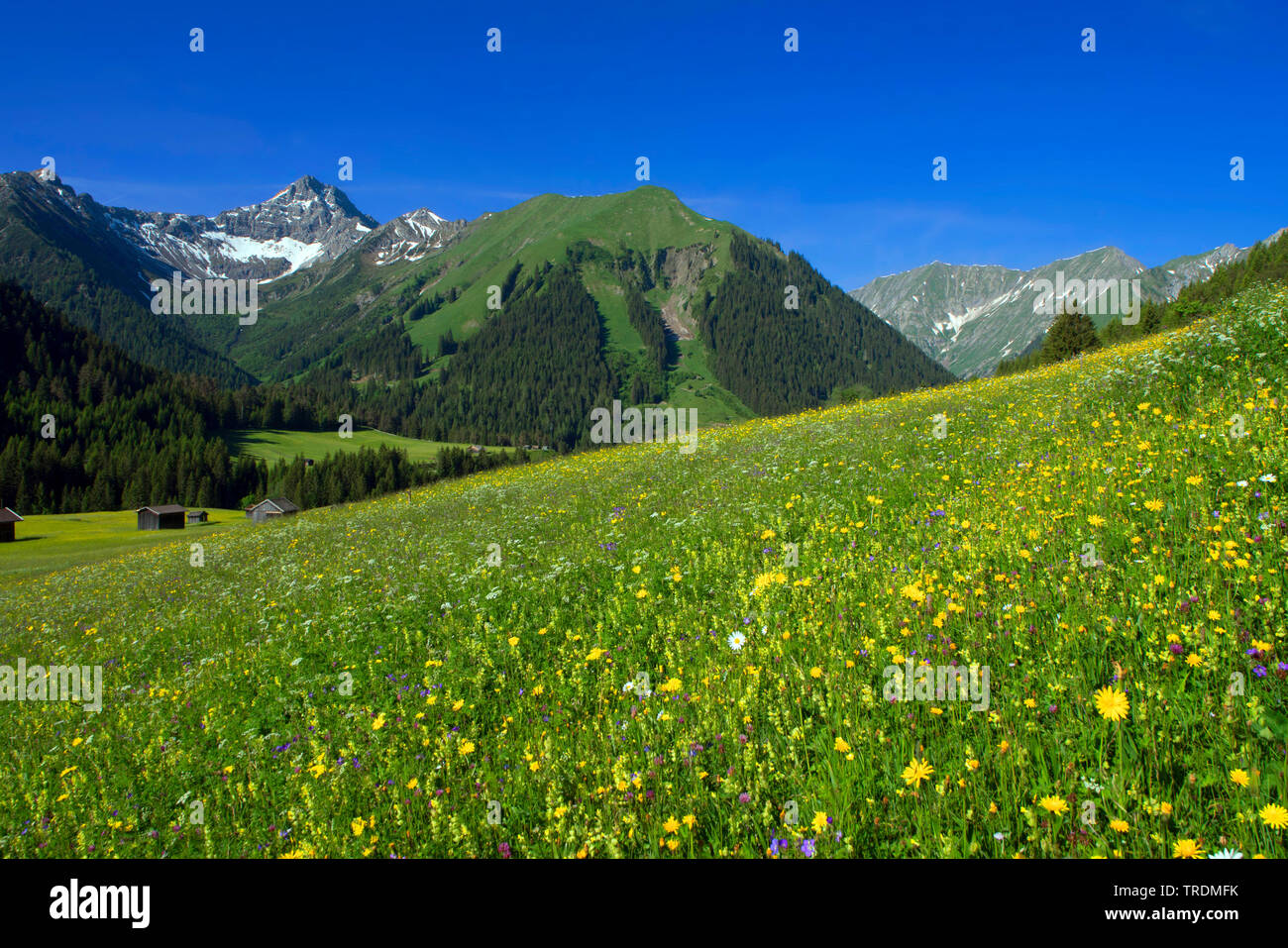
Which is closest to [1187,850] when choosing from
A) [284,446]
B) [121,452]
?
[121,452]

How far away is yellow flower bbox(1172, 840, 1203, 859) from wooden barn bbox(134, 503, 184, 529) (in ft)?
368

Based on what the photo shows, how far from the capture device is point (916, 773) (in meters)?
3.47

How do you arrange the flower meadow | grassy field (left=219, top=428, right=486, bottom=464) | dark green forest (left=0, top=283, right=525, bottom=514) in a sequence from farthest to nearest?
grassy field (left=219, top=428, right=486, bottom=464) < dark green forest (left=0, top=283, right=525, bottom=514) < the flower meadow

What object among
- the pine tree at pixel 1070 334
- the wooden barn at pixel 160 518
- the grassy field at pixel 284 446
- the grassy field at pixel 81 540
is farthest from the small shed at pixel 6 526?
the pine tree at pixel 1070 334

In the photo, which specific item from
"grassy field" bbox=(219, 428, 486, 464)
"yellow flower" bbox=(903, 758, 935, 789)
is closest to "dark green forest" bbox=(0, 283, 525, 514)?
"grassy field" bbox=(219, 428, 486, 464)

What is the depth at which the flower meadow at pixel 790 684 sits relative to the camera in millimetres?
3336

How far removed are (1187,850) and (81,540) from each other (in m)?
91.9

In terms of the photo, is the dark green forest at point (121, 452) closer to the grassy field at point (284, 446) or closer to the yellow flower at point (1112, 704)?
the grassy field at point (284, 446)

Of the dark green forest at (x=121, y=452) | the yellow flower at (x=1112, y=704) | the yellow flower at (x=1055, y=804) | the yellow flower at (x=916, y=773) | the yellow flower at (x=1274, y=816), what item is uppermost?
the dark green forest at (x=121, y=452)

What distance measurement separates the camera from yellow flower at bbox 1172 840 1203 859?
252 centimetres

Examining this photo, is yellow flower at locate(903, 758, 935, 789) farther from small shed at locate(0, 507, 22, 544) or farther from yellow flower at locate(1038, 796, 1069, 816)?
small shed at locate(0, 507, 22, 544)

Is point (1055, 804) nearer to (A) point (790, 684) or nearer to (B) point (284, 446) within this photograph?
(A) point (790, 684)
